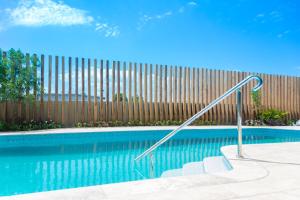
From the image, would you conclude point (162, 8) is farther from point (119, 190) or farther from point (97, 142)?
point (119, 190)

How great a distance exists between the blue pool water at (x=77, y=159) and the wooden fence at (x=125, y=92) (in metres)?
2.45

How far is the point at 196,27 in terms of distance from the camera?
11.8 m

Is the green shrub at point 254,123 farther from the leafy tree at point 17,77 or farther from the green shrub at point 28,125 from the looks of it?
the leafy tree at point 17,77

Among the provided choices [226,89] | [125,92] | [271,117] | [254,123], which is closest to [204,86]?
[226,89]

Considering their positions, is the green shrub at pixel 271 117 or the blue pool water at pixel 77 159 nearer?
the blue pool water at pixel 77 159

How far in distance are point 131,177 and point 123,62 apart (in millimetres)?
8104

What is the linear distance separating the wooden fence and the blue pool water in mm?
2446

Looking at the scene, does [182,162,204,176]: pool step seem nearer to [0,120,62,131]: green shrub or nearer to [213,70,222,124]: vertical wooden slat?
[0,120,62,131]: green shrub

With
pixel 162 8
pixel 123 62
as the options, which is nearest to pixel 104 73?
pixel 123 62

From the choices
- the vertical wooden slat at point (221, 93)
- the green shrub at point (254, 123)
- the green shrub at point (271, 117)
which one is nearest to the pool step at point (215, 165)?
the vertical wooden slat at point (221, 93)

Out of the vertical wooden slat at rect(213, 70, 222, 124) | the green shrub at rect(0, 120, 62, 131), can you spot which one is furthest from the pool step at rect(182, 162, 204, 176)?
the vertical wooden slat at rect(213, 70, 222, 124)

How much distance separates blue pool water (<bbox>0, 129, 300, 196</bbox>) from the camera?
412 centimetres

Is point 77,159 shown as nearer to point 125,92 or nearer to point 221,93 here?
point 125,92

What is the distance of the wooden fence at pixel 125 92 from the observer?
35.0ft
